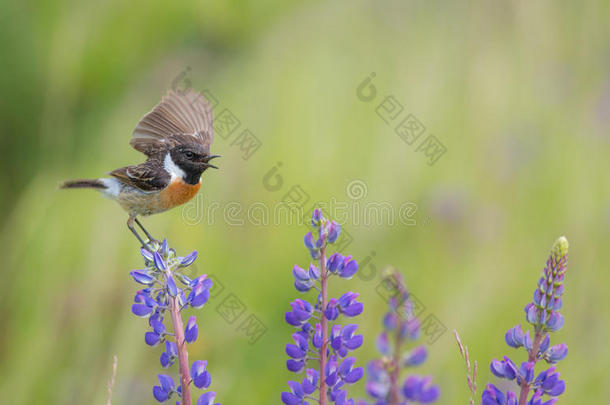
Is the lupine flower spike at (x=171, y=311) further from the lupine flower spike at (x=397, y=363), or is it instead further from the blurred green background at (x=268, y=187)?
the blurred green background at (x=268, y=187)

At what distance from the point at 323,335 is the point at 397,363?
0.22m

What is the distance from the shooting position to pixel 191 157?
4.50 ft

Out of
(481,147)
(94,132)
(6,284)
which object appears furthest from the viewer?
(481,147)

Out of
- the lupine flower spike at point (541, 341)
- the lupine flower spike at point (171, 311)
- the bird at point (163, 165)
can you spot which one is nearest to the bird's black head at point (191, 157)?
the bird at point (163, 165)

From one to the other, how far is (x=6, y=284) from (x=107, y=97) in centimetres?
62

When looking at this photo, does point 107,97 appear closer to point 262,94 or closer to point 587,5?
point 262,94

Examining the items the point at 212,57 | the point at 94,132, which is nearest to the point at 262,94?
the point at 212,57

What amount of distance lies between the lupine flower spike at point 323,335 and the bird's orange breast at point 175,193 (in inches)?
27.0

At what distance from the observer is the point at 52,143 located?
1.87 meters

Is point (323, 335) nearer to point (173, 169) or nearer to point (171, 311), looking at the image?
point (171, 311)

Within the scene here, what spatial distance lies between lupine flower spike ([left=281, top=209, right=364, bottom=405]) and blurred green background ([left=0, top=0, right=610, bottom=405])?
1.03m

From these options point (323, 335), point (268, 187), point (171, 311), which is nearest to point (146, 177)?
point (171, 311)

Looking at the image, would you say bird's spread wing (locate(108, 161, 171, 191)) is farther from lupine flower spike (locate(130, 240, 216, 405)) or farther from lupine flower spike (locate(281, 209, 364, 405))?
lupine flower spike (locate(281, 209, 364, 405))

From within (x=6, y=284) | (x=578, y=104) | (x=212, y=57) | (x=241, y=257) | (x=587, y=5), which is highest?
(x=212, y=57)
